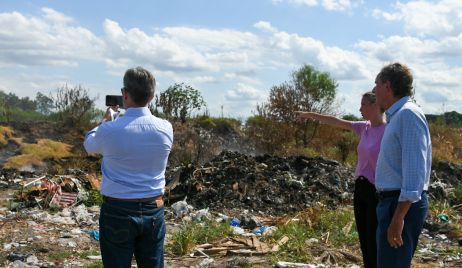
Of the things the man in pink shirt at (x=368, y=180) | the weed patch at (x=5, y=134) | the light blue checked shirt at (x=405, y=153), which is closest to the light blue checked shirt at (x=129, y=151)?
the light blue checked shirt at (x=405, y=153)

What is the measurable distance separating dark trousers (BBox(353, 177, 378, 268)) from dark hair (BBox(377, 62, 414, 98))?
62.7 inches

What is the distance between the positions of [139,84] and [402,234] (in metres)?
1.90

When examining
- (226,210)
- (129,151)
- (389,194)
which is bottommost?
(226,210)

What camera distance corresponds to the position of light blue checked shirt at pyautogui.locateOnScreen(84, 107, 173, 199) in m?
3.50

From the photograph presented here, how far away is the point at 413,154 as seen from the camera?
340cm

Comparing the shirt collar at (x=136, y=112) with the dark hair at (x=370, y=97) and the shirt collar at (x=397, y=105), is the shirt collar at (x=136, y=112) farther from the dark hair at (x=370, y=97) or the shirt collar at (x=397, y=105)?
the dark hair at (x=370, y=97)

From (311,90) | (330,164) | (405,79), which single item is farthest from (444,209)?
(311,90)

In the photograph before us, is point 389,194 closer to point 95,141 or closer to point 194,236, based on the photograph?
point 95,141

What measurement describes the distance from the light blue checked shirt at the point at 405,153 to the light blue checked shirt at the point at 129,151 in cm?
146

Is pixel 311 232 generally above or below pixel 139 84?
below

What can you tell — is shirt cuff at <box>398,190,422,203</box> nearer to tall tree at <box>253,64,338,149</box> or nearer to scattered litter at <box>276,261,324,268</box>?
scattered litter at <box>276,261,324,268</box>

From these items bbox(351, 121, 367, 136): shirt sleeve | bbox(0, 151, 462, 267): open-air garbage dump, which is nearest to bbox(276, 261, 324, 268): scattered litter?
bbox(0, 151, 462, 267): open-air garbage dump

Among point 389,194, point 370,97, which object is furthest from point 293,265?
point 389,194

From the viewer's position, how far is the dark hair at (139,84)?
11.6 feet
